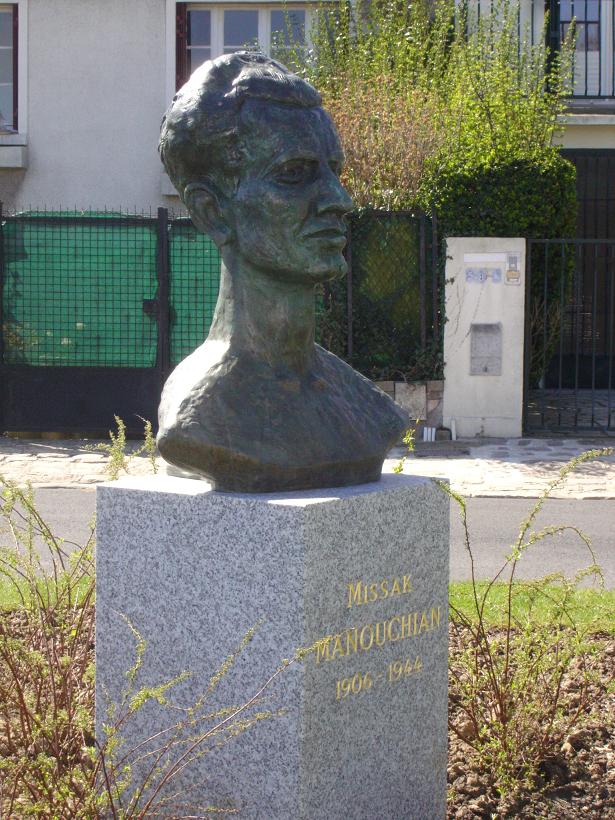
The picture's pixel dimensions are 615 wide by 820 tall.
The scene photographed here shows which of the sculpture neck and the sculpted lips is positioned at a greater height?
the sculpted lips

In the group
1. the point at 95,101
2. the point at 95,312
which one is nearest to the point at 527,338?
the point at 95,312

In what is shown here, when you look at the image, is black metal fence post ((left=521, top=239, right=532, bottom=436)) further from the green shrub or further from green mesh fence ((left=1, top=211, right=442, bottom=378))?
green mesh fence ((left=1, top=211, right=442, bottom=378))

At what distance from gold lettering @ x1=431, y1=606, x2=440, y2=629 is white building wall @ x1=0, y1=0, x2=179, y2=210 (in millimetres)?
12952

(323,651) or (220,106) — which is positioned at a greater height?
(220,106)

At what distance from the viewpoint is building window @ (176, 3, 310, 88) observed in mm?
16500

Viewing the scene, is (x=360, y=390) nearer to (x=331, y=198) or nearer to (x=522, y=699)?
(x=331, y=198)

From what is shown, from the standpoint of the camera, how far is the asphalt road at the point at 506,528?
712 cm

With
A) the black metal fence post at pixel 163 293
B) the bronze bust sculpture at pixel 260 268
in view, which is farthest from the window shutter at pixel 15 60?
the bronze bust sculpture at pixel 260 268

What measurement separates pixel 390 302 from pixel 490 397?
1.48m

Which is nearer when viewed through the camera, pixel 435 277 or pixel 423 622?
pixel 423 622

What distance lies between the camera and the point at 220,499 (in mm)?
3617

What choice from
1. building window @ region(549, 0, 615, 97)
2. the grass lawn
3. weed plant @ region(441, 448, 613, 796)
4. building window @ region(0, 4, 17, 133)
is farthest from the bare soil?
building window @ region(549, 0, 615, 97)

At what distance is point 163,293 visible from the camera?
12.3 meters

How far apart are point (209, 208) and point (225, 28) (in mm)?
13955
